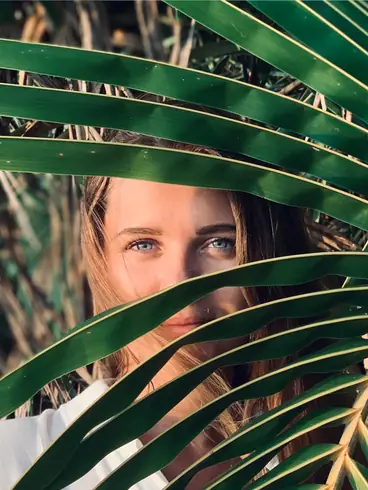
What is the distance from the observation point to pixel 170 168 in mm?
426

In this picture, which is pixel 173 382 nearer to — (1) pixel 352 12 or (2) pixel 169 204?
(1) pixel 352 12

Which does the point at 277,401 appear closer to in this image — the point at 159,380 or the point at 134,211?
the point at 159,380

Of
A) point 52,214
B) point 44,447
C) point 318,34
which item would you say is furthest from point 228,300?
point 52,214

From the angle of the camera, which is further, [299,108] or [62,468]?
[299,108]

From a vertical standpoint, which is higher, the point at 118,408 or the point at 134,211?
the point at 134,211

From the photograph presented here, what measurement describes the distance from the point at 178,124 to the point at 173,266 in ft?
1.21

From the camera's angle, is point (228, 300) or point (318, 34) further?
point (228, 300)

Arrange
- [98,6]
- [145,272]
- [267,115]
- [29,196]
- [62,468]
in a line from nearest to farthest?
[62,468], [267,115], [145,272], [98,6], [29,196]

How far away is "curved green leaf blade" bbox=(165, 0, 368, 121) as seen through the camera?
0.49 m

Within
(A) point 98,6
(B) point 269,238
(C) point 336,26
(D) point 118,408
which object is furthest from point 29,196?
(D) point 118,408

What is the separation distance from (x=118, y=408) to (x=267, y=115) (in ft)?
0.69

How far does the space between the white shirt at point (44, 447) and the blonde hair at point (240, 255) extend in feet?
0.28

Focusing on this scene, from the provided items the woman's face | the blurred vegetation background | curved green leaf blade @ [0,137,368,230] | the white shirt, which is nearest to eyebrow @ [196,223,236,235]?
the woman's face

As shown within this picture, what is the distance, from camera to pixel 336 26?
53 cm
